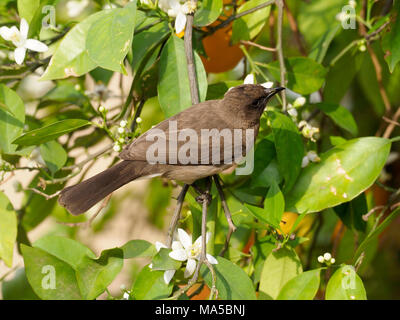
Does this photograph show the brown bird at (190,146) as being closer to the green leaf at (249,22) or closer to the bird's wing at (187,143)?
the bird's wing at (187,143)

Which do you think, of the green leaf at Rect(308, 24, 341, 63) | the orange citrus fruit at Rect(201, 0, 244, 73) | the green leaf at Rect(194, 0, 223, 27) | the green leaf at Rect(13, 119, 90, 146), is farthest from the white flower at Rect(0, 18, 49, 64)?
the green leaf at Rect(308, 24, 341, 63)

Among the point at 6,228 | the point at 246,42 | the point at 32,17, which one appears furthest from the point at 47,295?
the point at 246,42

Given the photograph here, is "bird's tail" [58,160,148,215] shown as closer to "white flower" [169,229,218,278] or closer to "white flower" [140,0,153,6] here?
"white flower" [169,229,218,278]

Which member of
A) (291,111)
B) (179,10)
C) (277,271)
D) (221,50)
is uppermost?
(179,10)

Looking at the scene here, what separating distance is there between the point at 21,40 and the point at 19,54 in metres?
0.04

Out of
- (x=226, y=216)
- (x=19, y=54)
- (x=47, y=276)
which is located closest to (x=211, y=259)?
(x=226, y=216)

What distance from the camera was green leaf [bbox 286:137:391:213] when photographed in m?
1.65

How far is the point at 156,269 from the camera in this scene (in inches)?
57.0

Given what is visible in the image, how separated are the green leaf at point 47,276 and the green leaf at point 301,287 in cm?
56

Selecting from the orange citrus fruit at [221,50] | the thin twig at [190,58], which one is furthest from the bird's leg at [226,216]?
the orange citrus fruit at [221,50]

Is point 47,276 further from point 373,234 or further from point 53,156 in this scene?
point 373,234

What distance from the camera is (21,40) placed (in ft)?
5.44

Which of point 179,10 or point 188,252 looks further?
point 179,10

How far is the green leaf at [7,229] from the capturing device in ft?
5.26
